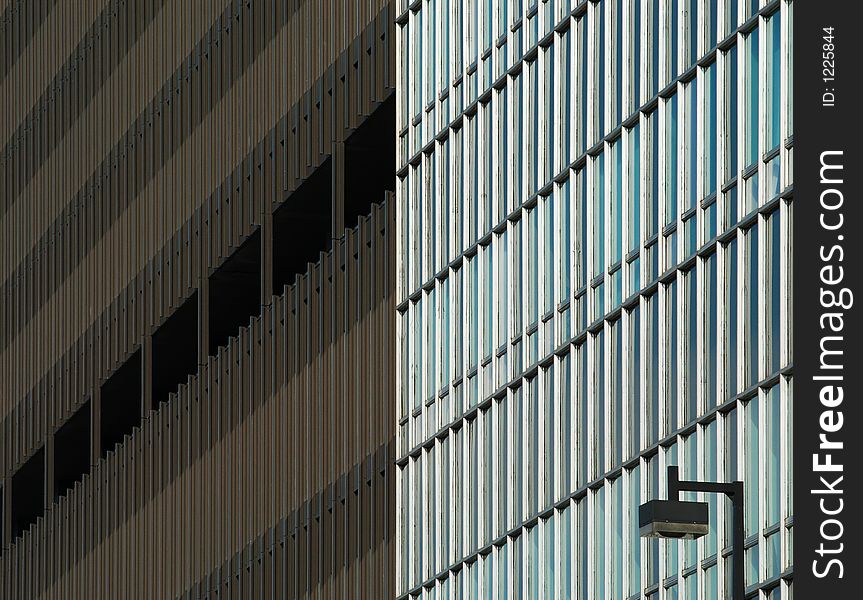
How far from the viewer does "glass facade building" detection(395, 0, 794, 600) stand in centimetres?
3612

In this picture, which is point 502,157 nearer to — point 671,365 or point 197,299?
point 671,365

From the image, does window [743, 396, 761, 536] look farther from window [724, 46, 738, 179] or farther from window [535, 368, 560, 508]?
window [535, 368, 560, 508]

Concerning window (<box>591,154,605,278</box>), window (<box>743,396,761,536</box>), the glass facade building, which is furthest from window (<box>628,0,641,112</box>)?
window (<box>743,396,761,536</box>)

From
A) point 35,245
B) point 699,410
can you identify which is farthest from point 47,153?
point 699,410

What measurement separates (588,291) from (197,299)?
70.4 ft

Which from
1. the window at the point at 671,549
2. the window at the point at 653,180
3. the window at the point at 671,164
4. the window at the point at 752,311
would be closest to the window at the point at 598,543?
the window at the point at 671,549

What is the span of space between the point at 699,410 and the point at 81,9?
37.6 meters

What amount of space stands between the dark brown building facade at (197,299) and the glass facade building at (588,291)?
177 cm

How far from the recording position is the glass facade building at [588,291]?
36.1 m

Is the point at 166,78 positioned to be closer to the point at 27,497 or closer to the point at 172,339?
the point at 172,339

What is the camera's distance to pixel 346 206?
5591 cm
